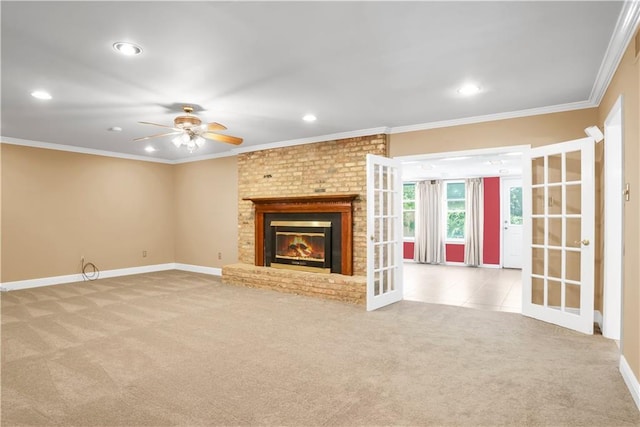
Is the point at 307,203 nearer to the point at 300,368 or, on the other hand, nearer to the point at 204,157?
the point at 204,157

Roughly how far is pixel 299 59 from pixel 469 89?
179 centimetres

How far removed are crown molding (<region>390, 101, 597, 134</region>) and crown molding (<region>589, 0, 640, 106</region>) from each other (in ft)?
1.37

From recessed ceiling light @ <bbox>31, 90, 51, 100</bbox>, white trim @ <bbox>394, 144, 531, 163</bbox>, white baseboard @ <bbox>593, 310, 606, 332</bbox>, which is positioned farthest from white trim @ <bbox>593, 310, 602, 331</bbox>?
recessed ceiling light @ <bbox>31, 90, 51, 100</bbox>

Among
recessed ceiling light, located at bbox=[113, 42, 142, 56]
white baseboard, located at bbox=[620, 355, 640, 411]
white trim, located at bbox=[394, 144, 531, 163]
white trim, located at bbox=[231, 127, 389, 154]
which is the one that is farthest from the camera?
white trim, located at bbox=[231, 127, 389, 154]

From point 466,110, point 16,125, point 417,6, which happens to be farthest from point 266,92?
point 16,125

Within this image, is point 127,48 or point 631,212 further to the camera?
point 127,48

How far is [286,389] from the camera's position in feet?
8.23

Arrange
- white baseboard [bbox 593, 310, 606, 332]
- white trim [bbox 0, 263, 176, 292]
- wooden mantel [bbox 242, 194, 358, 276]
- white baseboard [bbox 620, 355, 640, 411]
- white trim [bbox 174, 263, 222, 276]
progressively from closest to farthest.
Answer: white baseboard [bbox 620, 355, 640, 411] < white baseboard [bbox 593, 310, 606, 332] < wooden mantel [bbox 242, 194, 358, 276] < white trim [bbox 0, 263, 176, 292] < white trim [bbox 174, 263, 222, 276]

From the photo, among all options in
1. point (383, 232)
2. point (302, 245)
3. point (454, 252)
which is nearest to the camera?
point (383, 232)

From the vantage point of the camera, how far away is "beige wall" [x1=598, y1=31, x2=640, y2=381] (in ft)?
7.95

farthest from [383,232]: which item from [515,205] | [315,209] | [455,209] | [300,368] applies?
[515,205]

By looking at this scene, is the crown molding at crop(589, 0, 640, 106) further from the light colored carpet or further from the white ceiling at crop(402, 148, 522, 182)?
the white ceiling at crop(402, 148, 522, 182)

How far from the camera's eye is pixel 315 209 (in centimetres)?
584

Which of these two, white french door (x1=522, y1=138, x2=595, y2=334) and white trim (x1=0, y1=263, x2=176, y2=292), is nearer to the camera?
white french door (x1=522, y1=138, x2=595, y2=334)
